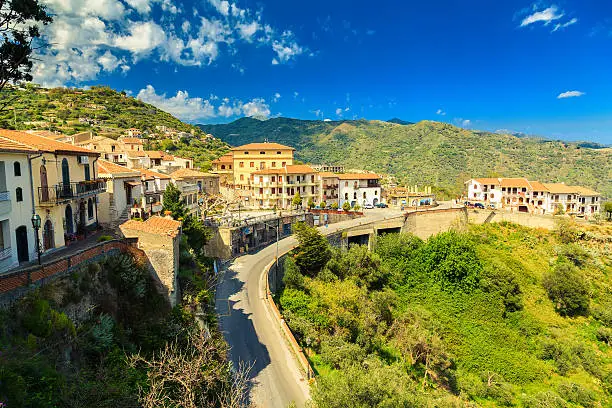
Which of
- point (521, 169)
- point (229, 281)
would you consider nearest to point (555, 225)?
point (229, 281)

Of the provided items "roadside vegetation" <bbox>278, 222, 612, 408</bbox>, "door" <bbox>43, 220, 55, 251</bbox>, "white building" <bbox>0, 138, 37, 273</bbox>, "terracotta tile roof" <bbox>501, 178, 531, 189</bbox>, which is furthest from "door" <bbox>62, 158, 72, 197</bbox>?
"terracotta tile roof" <bbox>501, 178, 531, 189</bbox>

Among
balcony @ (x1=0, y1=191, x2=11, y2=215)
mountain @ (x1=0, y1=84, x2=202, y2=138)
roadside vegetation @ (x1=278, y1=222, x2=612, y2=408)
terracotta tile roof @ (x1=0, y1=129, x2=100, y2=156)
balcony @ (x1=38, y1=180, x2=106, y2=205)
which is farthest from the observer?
mountain @ (x1=0, y1=84, x2=202, y2=138)

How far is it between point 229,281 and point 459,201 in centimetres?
6063

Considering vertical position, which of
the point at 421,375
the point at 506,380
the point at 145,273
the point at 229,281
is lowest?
the point at 506,380

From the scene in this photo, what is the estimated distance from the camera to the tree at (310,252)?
1328 inches

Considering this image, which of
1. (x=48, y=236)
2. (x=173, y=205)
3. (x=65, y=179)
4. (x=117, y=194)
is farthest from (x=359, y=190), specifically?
(x=48, y=236)

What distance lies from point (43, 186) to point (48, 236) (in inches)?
109

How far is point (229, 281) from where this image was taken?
30188 mm

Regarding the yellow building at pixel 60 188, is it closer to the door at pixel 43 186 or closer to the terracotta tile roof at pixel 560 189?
the door at pixel 43 186

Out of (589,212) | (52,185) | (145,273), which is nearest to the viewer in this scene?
(145,273)

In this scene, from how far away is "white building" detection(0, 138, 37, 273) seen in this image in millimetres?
15367

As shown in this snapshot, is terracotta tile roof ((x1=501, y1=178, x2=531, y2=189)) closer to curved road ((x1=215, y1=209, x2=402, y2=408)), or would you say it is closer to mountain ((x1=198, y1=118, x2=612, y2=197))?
mountain ((x1=198, y1=118, x2=612, y2=197))

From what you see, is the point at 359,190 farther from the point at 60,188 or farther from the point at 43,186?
the point at 43,186

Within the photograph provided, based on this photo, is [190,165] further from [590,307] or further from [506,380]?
[590,307]
